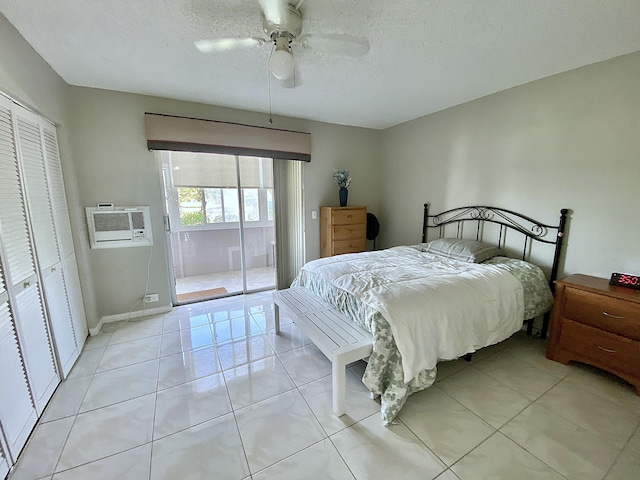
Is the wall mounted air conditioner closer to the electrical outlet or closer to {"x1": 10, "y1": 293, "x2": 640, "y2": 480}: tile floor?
the electrical outlet

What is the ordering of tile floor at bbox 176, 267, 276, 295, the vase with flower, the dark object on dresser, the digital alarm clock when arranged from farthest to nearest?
the dark object on dresser, tile floor at bbox 176, 267, 276, 295, the vase with flower, the digital alarm clock

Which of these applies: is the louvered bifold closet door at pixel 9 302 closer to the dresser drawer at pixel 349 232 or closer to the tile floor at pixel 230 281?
the tile floor at pixel 230 281

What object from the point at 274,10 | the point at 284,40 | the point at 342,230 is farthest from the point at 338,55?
the point at 342,230

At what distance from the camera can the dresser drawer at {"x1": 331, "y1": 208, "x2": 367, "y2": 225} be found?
12.2ft

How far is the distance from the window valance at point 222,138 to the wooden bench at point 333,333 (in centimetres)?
194

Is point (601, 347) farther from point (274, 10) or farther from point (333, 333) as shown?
point (274, 10)

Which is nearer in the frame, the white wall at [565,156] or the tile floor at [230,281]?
the white wall at [565,156]

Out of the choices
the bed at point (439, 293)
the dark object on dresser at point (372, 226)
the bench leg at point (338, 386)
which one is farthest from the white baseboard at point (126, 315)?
Result: the dark object on dresser at point (372, 226)

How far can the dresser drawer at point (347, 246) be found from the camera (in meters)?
3.81

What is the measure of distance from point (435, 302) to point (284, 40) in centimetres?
191

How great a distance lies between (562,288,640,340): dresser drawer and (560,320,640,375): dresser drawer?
5cm

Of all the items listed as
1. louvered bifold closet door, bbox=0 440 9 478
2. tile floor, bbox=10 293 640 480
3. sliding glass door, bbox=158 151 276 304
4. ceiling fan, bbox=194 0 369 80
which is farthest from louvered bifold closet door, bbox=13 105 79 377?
ceiling fan, bbox=194 0 369 80

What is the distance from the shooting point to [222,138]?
10.3ft

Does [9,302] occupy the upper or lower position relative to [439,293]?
upper
